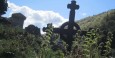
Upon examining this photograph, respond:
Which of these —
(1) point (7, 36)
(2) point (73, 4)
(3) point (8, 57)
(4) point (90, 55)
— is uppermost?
(2) point (73, 4)

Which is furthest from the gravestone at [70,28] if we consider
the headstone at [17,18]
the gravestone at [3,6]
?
the headstone at [17,18]

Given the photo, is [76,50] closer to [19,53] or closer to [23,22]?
[19,53]

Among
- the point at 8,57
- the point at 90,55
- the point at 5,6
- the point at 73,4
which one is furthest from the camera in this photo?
the point at 5,6

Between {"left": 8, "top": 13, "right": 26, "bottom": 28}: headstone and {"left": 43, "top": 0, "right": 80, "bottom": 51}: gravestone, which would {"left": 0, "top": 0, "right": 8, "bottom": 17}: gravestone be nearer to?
{"left": 8, "top": 13, "right": 26, "bottom": 28}: headstone

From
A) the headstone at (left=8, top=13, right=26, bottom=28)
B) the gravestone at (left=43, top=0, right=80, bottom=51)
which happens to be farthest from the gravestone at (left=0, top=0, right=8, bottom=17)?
the gravestone at (left=43, top=0, right=80, bottom=51)

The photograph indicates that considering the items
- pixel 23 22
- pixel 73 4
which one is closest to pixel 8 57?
pixel 73 4

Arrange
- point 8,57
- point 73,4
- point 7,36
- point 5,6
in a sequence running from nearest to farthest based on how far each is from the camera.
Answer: point 8,57
point 7,36
point 73,4
point 5,6

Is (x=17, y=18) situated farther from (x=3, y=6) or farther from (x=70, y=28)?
(x=70, y=28)

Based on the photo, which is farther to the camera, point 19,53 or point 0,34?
point 0,34

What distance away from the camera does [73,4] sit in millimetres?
18719

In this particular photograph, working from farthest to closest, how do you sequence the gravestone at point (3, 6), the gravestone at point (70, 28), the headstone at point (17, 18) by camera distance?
the headstone at point (17, 18)
the gravestone at point (3, 6)
the gravestone at point (70, 28)

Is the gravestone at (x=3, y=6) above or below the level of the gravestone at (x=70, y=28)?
above

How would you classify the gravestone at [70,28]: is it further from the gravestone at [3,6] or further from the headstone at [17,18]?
the headstone at [17,18]

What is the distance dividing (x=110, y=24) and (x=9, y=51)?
44.8 ft
